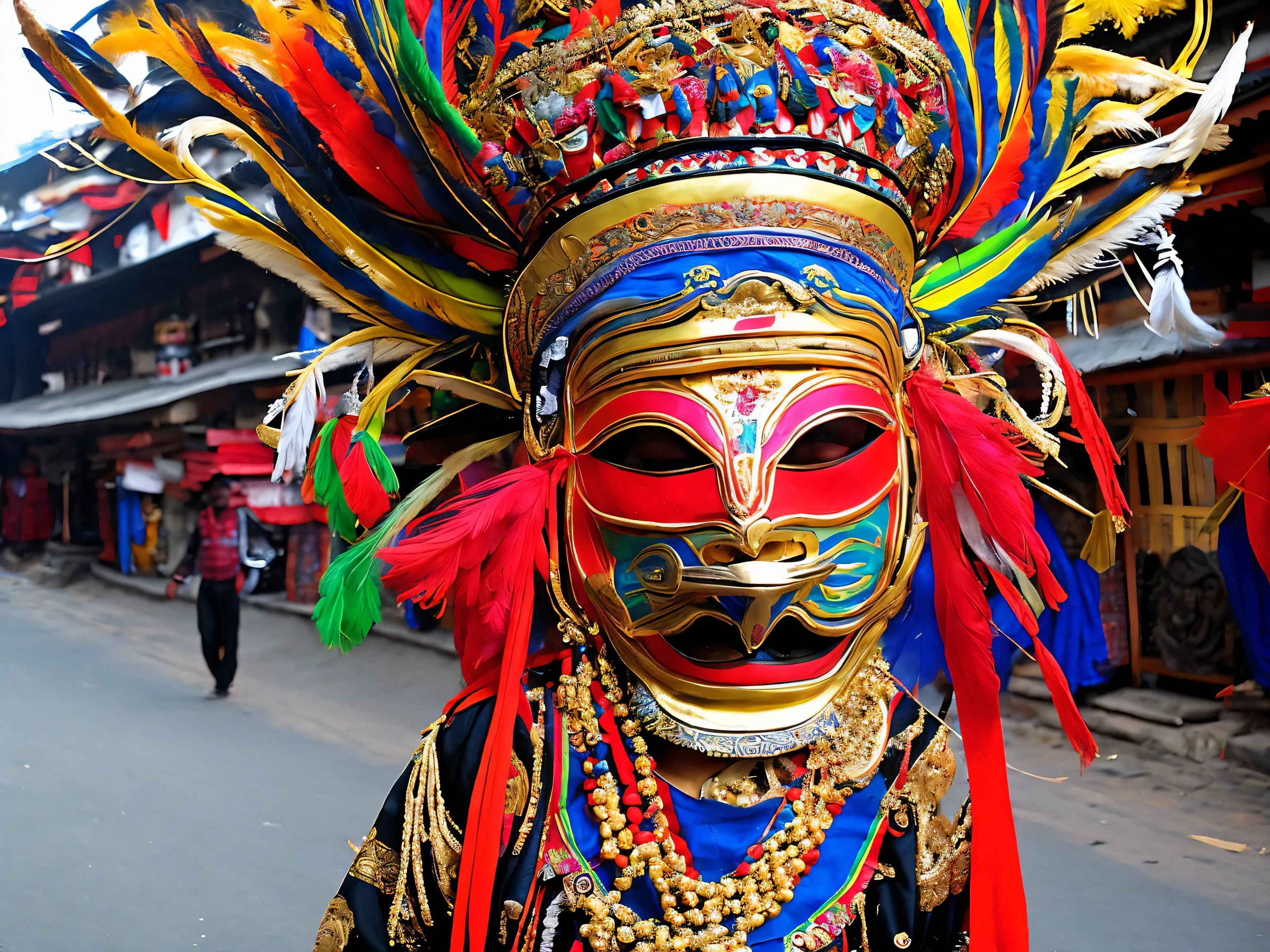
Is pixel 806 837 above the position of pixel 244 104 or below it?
below

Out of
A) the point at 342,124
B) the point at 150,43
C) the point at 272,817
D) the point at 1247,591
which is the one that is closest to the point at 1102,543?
the point at 342,124

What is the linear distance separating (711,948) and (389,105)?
164cm

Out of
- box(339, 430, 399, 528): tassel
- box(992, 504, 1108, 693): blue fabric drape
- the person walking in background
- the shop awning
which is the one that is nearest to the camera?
box(339, 430, 399, 528): tassel

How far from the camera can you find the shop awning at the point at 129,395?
962 centimetres

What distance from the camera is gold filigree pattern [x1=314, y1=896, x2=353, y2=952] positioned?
1.66m

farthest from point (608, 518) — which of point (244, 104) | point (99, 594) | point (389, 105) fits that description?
point (99, 594)

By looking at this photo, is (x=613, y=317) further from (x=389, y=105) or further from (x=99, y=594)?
(x=99, y=594)

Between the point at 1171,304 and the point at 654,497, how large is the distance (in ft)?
4.46

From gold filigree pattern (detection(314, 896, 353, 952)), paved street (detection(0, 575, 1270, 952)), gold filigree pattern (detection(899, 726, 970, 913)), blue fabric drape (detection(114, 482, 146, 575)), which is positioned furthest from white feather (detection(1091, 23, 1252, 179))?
blue fabric drape (detection(114, 482, 146, 575))

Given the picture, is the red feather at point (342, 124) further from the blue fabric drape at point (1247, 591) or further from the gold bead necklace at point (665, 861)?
the blue fabric drape at point (1247, 591)

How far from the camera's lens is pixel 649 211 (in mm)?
1530

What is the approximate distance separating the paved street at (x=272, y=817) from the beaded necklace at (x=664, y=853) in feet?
10.8

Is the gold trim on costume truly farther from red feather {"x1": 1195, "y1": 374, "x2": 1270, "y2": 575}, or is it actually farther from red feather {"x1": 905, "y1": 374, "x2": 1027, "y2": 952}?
red feather {"x1": 1195, "y1": 374, "x2": 1270, "y2": 575}

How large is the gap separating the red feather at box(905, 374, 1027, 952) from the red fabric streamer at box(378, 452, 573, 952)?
2.35 feet
